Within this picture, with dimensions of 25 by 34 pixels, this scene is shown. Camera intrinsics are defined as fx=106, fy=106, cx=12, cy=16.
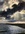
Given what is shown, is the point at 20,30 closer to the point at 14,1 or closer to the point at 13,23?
the point at 13,23

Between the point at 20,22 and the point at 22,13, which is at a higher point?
the point at 22,13

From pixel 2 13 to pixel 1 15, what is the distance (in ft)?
0.09

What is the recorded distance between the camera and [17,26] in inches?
52.9

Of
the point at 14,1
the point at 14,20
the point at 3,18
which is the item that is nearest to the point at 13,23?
the point at 14,20

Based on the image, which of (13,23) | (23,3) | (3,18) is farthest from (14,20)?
(23,3)

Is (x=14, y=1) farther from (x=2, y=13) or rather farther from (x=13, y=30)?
(x=13, y=30)

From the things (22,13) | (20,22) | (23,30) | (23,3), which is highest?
(23,3)

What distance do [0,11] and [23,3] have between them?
1.02 ft

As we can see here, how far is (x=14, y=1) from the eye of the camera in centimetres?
135

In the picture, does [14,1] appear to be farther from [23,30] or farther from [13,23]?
[23,30]

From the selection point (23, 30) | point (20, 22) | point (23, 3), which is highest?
point (23, 3)

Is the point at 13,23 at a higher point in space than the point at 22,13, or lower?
lower

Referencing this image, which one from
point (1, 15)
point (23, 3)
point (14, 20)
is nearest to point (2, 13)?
point (1, 15)

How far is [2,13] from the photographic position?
4.47 ft
